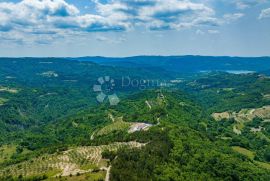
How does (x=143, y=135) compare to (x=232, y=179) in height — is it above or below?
above

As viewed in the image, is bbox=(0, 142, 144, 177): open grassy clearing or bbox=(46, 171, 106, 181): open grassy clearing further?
bbox=(0, 142, 144, 177): open grassy clearing

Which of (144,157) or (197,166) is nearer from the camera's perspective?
(144,157)

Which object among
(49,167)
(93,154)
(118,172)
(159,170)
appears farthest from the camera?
(93,154)

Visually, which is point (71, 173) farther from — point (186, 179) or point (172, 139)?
point (172, 139)

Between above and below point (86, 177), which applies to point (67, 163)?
below

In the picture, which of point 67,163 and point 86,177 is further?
point 67,163

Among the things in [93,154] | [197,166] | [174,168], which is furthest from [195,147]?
[93,154]

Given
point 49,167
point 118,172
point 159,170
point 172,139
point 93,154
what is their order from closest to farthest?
point 118,172
point 159,170
point 49,167
point 93,154
point 172,139

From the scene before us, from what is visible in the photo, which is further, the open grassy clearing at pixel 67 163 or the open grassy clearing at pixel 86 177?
the open grassy clearing at pixel 67 163
